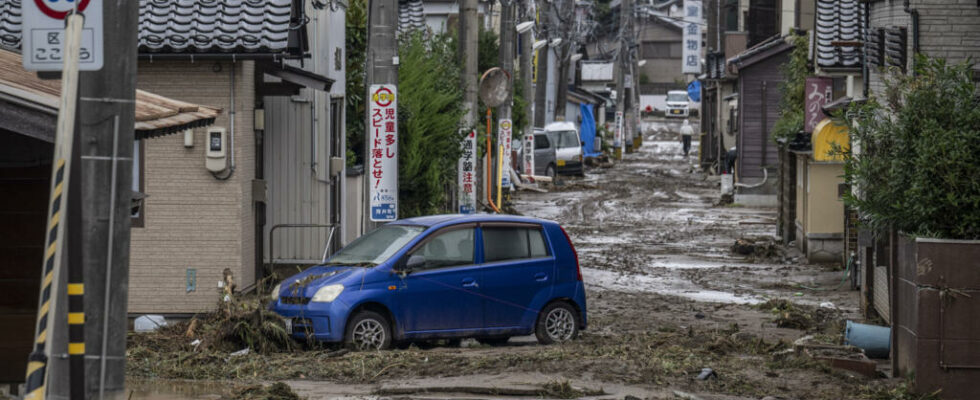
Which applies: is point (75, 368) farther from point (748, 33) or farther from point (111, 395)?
point (748, 33)

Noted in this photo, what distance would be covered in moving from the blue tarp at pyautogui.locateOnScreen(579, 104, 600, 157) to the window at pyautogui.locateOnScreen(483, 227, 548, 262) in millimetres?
42854

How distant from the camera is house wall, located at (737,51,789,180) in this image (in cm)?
3650

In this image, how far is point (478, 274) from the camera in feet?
43.9

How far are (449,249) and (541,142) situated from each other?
31.8 metres

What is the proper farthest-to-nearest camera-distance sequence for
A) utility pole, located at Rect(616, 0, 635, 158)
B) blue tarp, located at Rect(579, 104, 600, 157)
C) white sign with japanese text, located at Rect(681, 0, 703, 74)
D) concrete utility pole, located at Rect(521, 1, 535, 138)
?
utility pole, located at Rect(616, 0, 635, 158)
white sign with japanese text, located at Rect(681, 0, 703, 74)
blue tarp, located at Rect(579, 104, 600, 157)
concrete utility pole, located at Rect(521, 1, 535, 138)

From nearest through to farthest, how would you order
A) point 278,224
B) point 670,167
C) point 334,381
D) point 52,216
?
point 52,216, point 334,381, point 278,224, point 670,167

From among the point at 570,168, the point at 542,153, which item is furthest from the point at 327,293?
the point at 570,168

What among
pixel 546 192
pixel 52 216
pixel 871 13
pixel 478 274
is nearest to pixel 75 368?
pixel 52 216

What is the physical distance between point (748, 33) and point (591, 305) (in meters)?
25.6

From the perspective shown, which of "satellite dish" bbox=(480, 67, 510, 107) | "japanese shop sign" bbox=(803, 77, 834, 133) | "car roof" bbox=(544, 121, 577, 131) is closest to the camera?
"japanese shop sign" bbox=(803, 77, 834, 133)

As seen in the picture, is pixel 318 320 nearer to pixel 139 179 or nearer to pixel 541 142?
pixel 139 179

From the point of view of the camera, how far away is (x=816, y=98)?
23.9m

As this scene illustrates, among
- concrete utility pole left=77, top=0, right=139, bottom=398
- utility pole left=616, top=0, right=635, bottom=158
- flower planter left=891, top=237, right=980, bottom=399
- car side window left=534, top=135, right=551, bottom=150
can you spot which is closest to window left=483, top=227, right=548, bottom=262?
flower planter left=891, top=237, right=980, bottom=399

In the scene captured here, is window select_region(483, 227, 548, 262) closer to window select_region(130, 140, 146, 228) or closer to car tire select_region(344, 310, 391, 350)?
car tire select_region(344, 310, 391, 350)
